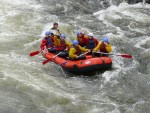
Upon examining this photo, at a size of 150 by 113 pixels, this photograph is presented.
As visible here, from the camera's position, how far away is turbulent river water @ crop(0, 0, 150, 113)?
884 centimetres

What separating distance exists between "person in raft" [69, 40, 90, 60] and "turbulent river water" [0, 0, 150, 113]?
62 centimetres

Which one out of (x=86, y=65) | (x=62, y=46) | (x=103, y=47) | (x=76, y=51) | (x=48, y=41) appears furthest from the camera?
(x=48, y=41)

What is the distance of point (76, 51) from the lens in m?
10.5

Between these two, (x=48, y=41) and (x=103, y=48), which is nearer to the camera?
(x=103, y=48)

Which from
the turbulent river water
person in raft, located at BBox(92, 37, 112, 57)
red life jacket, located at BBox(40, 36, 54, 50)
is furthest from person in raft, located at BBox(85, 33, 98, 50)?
red life jacket, located at BBox(40, 36, 54, 50)

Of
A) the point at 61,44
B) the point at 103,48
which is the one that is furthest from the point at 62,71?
the point at 103,48

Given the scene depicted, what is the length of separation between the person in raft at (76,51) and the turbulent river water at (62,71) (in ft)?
2.02

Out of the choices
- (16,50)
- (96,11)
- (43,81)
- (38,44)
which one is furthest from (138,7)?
(43,81)

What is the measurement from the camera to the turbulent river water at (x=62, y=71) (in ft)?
29.0

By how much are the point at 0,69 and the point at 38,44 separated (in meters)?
2.50

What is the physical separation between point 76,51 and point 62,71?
0.75 meters

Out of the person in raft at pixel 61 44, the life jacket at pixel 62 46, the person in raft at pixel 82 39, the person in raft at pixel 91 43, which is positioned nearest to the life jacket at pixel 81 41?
the person in raft at pixel 82 39

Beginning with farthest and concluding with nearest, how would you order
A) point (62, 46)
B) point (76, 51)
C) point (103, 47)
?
point (62, 46) < point (103, 47) < point (76, 51)

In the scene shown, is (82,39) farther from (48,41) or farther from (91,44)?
(48,41)
